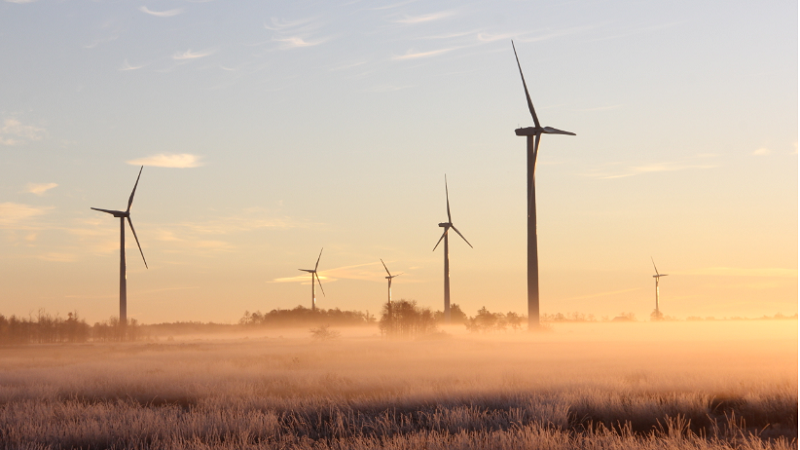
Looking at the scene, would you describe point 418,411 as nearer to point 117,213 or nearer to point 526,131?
point 526,131

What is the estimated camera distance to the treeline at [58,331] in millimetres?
100062

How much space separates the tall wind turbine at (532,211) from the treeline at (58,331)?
5767cm

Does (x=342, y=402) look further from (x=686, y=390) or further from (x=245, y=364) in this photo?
(x=245, y=364)

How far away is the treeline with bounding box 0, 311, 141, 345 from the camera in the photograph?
328 ft

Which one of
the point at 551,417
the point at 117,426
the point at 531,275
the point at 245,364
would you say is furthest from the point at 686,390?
the point at 531,275

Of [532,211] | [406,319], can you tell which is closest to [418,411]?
[532,211]

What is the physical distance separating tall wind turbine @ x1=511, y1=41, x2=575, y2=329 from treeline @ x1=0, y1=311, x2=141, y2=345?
189 ft

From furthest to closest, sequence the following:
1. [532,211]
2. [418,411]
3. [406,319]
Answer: [406,319] → [532,211] → [418,411]

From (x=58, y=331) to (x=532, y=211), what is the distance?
70474mm

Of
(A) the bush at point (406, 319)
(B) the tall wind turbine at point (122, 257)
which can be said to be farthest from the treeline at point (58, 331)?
(A) the bush at point (406, 319)

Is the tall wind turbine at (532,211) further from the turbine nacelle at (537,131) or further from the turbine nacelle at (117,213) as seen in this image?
the turbine nacelle at (117,213)

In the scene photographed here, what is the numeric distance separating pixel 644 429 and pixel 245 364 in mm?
32190

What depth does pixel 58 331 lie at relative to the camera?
103m

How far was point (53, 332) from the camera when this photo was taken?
103125 mm
